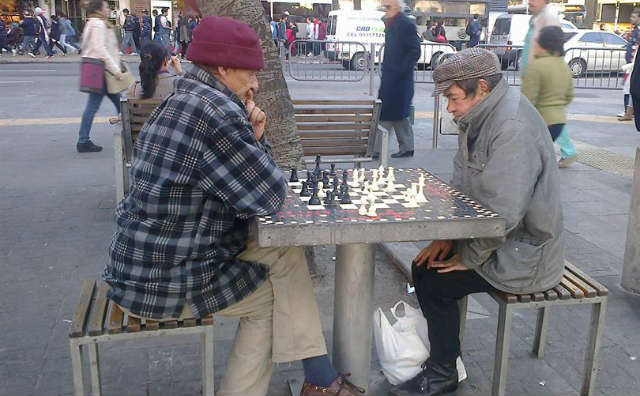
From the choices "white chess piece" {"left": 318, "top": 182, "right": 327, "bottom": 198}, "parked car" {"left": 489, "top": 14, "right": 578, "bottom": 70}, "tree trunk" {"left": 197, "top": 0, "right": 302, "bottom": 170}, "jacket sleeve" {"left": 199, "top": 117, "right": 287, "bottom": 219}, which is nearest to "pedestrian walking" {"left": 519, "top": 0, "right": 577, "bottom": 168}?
"tree trunk" {"left": 197, "top": 0, "right": 302, "bottom": 170}

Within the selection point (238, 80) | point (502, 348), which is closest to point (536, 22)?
point (502, 348)

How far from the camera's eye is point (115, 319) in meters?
2.50

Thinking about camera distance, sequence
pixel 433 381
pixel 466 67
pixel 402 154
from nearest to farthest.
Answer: pixel 466 67
pixel 433 381
pixel 402 154

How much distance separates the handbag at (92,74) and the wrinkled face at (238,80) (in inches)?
212

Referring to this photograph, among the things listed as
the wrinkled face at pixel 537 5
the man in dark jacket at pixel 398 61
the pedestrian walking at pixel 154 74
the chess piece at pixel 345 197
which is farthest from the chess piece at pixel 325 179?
the man in dark jacket at pixel 398 61

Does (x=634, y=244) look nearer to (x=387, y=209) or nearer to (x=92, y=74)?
(x=387, y=209)

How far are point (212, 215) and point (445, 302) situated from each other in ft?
3.73

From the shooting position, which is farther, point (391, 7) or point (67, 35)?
point (67, 35)

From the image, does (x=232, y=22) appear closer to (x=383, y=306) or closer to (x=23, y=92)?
(x=383, y=306)

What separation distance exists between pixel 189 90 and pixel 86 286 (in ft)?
3.49

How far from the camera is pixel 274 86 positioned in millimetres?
4199

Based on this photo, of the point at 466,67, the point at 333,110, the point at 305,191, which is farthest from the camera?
the point at 333,110

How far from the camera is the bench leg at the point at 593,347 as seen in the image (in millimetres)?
2893

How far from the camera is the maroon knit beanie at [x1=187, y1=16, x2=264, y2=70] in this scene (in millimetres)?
2363
